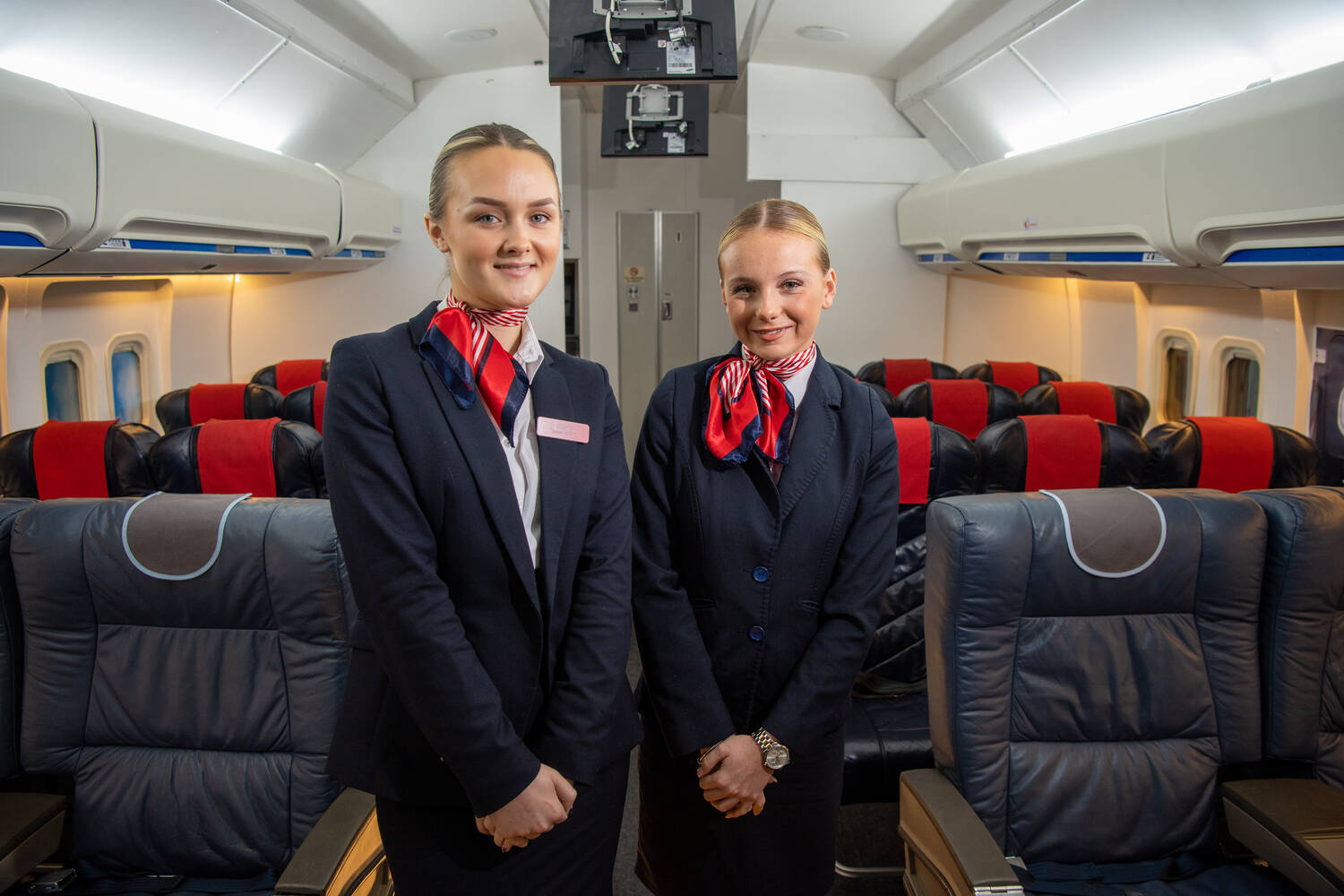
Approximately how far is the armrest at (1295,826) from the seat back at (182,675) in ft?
6.66

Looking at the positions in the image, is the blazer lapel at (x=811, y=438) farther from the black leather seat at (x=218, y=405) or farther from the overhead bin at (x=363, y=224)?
the overhead bin at (x=363, y=224)

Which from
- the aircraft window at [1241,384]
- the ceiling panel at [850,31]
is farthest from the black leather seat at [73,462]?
the aircraft window at [1241,384]

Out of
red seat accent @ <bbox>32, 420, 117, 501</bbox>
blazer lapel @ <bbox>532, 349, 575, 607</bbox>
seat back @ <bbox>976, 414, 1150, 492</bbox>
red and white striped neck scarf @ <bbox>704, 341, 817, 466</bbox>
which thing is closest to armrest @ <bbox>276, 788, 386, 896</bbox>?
blazer lapel @ <bbox>532, 349, 575, 607</bbox>

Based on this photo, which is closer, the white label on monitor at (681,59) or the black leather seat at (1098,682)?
the black leather seat at (1098,682)

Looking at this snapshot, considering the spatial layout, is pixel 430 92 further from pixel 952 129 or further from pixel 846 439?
pixel 846 439

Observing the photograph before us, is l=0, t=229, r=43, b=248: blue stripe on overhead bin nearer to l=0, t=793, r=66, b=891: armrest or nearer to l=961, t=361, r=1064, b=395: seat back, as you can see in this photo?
l=0, t=793, r=66, b=891: armrest

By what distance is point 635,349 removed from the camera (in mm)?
9922

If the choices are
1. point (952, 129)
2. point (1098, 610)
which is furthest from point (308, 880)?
point (952, 129)

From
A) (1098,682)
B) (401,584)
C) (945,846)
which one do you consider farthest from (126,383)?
(1098,682)

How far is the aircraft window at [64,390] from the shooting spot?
4.62 meters

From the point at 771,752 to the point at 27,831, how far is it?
1539 mm

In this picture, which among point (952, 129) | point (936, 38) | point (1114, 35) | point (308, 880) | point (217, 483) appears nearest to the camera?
point (308, 880)

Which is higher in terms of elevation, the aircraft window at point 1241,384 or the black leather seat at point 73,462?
the aircraft window at point 1241,384

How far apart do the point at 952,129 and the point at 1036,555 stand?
600 cm
